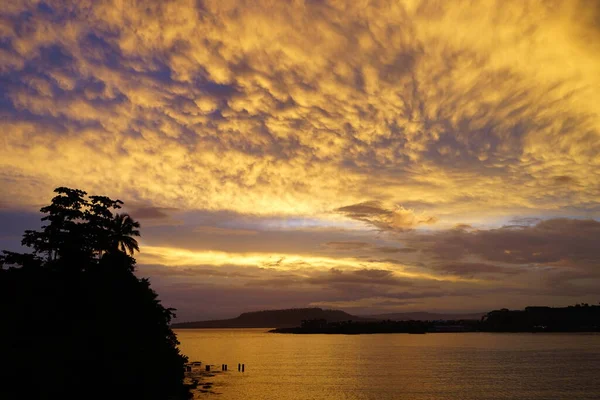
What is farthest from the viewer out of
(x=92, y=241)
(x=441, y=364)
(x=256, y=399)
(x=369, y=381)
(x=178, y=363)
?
(x=441, y=364)

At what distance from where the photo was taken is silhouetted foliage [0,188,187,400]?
40.2m

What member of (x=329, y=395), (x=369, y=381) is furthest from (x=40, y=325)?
(x=369, y=381)

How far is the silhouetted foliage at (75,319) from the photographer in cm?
4025

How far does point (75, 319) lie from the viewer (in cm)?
4509

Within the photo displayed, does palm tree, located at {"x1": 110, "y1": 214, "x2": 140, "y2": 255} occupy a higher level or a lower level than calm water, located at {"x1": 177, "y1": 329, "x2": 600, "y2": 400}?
higher

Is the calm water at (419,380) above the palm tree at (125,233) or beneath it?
beneath

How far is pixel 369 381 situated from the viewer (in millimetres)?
84438

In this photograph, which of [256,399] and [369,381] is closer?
[256,399]

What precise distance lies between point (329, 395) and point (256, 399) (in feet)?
33.6

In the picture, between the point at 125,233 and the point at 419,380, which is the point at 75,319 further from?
the point at 419,380

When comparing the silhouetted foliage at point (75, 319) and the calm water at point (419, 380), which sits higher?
the silhouetted foliage at point (75, 319)

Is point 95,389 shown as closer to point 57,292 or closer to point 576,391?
point 57,292

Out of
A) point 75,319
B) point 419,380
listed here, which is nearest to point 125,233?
point 75,319

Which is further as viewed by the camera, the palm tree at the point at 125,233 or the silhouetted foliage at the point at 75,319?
the palm tree at the point at 125,233
